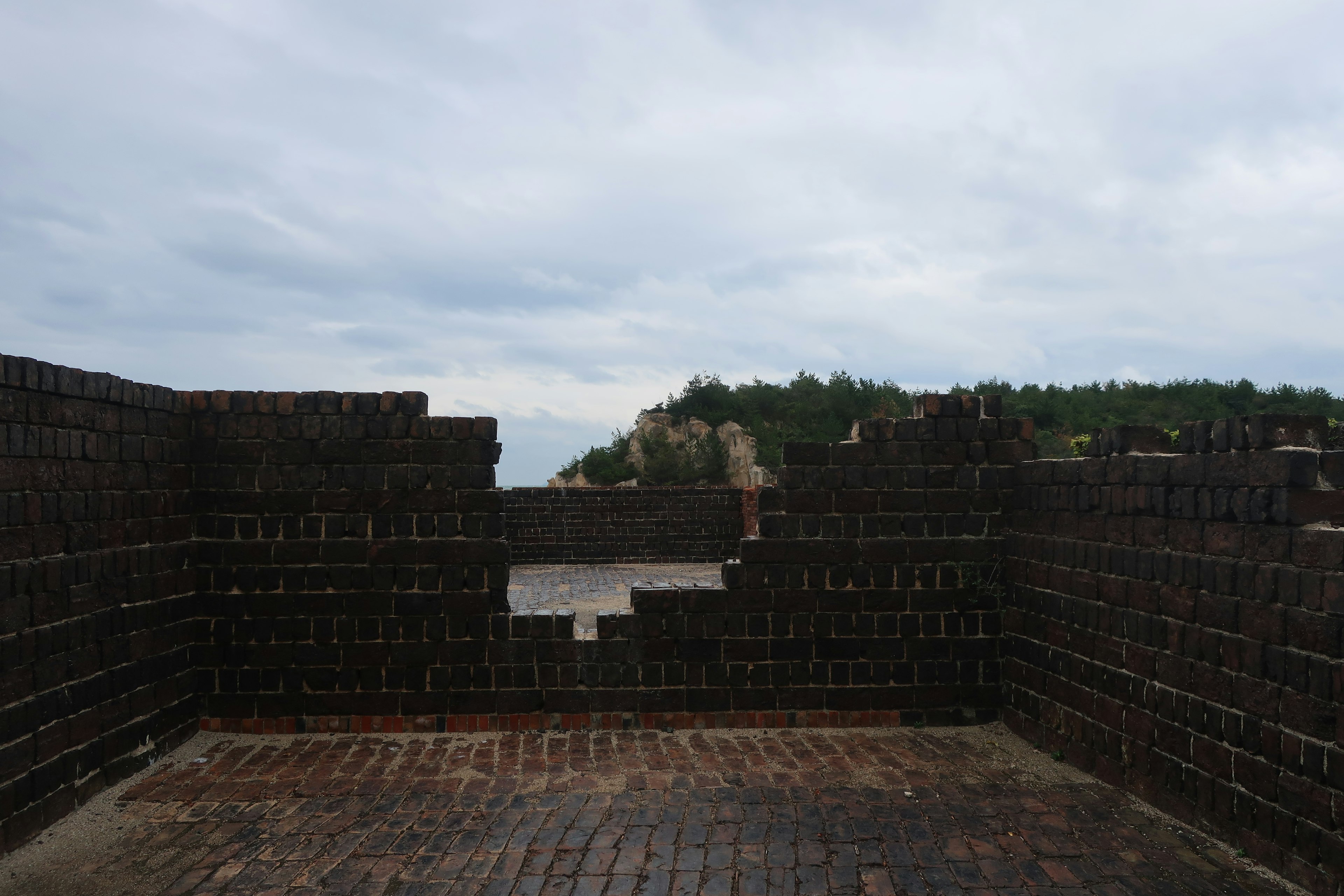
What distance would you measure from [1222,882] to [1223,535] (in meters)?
1.76

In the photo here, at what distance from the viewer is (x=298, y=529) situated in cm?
624

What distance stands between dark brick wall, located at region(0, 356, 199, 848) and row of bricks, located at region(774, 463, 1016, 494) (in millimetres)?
Result: 4691

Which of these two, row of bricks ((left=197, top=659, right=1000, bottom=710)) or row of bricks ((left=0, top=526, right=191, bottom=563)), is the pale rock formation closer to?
row of bricks ((left=197, top=659, right=1000, bottom=710))

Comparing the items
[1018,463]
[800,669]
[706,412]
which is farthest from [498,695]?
[706,412]

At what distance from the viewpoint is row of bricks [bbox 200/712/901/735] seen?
20.4ft

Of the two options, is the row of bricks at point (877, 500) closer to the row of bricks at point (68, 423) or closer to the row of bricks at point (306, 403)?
the row of bricks at point (306, 403)

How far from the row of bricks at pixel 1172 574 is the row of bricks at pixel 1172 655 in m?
0.20

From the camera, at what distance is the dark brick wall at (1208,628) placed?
12.3ft

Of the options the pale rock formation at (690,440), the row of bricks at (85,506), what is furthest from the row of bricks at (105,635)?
the pale rock formation at (690,440)

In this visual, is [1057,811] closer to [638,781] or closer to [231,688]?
[638,781]

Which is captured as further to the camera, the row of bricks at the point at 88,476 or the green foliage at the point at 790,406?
the green foliage at the point at 790,406

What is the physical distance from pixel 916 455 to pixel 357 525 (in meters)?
4.65

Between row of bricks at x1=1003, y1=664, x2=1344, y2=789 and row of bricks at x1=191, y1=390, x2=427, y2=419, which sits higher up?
row of bricks at x1=191, y1=390, x2=427, y2=419

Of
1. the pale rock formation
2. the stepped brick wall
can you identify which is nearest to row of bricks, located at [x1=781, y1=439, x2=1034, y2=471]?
the stepped brick wall
